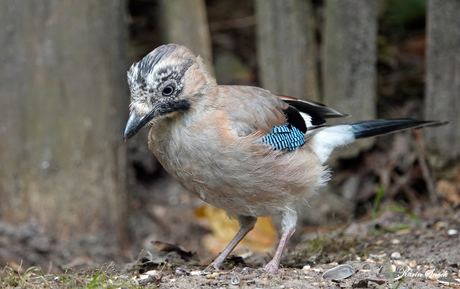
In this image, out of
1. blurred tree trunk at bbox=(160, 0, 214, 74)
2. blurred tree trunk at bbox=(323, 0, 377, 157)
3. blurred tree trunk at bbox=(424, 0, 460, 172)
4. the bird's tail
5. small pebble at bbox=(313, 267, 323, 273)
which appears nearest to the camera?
small pebble at bbox=(313, 267, 323, 273)

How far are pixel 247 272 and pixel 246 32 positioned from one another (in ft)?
14.3

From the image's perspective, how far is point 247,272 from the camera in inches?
132

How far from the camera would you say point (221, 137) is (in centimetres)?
331

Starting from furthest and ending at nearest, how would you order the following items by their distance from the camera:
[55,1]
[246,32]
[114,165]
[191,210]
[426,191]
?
[246,32]
[191,210]
[426,191]
[114,165]
[55,1]

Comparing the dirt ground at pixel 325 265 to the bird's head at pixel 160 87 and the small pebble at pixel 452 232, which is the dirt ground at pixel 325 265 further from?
the bird's head at pixel 160 87

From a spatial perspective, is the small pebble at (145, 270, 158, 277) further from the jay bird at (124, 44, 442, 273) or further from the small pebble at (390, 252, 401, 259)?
the small pebble at (390, 252, 401, 259)

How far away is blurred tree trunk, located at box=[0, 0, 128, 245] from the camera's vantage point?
475 cm

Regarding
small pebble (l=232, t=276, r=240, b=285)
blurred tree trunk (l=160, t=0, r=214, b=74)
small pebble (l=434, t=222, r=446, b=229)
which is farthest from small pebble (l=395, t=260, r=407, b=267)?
blurred tree trunk (l=160, t=0, r=214, b=74)

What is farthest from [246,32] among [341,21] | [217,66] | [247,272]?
[247,272]

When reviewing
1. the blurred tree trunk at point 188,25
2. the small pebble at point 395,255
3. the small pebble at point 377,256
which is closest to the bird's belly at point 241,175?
the small pebble at point 377,256

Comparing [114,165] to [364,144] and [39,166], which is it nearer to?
[39,166]

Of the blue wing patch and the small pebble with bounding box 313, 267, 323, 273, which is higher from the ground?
the blue wing patch

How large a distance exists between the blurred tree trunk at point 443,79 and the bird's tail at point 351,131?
1.99 feet

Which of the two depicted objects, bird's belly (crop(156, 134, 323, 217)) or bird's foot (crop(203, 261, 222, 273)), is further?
bird's foot (crop(203, 261, 222, 273))
